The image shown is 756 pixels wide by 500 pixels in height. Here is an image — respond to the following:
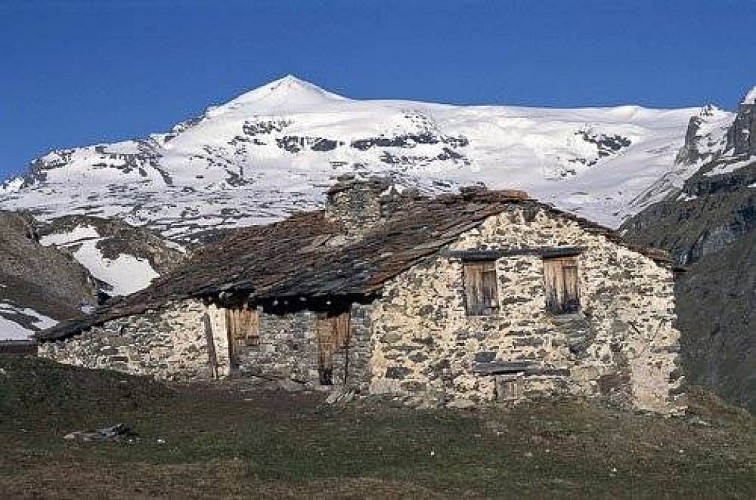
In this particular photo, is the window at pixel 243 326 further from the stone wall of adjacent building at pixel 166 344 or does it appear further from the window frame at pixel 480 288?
the window frame at pixel 480 288

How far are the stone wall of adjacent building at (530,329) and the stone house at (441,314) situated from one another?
3 centimetres

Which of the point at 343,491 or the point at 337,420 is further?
the point at 337,420

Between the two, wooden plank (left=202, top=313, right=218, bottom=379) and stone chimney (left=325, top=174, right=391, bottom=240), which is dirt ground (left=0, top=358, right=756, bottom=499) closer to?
wooden plank (left=202, top=313, right=218, bottom=379)

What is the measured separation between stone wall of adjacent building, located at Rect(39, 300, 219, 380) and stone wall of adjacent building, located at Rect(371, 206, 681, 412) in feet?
28.7

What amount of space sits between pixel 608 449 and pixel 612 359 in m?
5.96

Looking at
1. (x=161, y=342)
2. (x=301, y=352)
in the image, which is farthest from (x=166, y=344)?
(x=301, y=352)

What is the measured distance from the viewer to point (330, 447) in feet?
74.2

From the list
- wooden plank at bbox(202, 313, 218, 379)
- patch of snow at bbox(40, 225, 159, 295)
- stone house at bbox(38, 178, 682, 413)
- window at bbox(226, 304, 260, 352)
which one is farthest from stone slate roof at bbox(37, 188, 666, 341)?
patch of snow at bbox(40, 225, 159, 295)

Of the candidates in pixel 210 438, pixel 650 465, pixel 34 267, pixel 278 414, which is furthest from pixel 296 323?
pixel 34 267

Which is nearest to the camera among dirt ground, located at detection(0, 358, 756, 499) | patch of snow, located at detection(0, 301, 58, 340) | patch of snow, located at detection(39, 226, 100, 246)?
dirt ground, located at detection(0, 358, 756, 499)

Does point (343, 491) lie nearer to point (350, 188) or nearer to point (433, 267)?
point (433, 267)

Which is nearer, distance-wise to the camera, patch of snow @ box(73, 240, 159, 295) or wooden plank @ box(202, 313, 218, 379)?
wooden plank @ box(202, 313, 218, 379)

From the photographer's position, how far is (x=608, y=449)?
24.0 m

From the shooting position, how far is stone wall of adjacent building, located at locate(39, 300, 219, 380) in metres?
34.6
